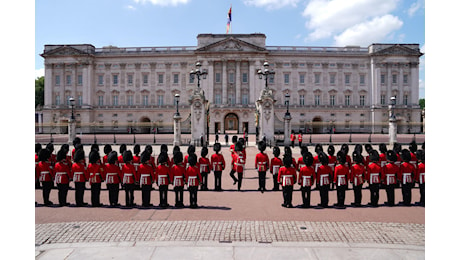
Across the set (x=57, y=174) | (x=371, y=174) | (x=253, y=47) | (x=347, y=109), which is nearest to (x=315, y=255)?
(x=371, y=174)

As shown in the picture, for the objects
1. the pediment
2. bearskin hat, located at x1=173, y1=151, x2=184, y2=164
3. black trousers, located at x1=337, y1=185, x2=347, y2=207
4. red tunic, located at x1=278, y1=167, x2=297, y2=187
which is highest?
the pediment

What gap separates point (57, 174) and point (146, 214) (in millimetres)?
3051

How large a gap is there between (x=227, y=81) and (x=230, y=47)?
255 inches

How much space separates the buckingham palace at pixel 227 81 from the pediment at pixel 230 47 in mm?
961

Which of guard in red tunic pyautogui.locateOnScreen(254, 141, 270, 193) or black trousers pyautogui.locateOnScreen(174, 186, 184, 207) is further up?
guard in red tunic pyautogui.locateOnScreen(254, 141, 270, 193)

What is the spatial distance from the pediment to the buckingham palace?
96 centimetres

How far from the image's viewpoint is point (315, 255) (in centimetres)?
479

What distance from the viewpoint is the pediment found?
175 ft

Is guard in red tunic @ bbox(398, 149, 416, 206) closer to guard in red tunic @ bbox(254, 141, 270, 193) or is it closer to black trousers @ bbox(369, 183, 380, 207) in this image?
black trousers @ bbox(369, 183, 380, 207)

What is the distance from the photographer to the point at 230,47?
5362 centimetres

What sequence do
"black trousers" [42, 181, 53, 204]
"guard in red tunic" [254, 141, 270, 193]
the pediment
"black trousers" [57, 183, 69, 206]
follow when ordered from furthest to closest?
1. the pediment
2. "guard in red tunic" [254, 141, 270, 193]
3. "black trousers" [42, 181, 53, 204]
4. "black trousers" [57, 183, 69, 206]

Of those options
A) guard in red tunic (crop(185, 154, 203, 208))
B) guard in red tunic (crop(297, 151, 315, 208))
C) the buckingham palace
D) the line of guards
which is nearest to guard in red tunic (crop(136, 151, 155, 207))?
the line of guards

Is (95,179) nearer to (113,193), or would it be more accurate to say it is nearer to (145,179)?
(113,193)

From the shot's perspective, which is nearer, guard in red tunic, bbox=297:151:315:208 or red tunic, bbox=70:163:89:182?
guard in red tunic, bbox=297:151:315:208
